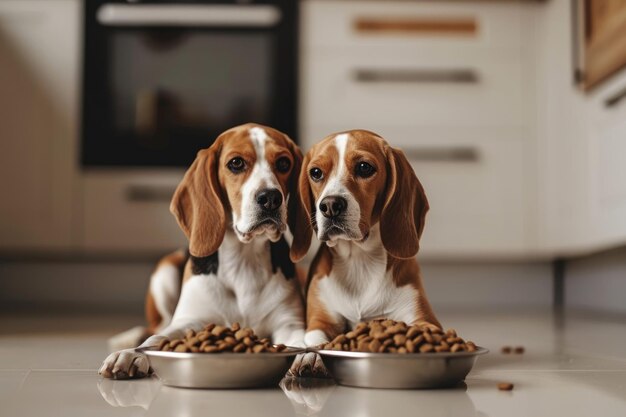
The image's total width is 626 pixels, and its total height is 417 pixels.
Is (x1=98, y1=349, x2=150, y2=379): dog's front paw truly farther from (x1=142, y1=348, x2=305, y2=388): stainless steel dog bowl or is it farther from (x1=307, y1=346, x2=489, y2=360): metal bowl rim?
(x1=307, y1=346, x2=489, y2=360): metal bowl rim

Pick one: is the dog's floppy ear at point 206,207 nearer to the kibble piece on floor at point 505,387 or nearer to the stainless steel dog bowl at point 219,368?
the stainless steel dog bowl at point 219,368

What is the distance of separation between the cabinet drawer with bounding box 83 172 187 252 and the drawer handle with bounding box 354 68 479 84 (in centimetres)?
91

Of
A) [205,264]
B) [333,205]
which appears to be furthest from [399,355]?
[205,264]

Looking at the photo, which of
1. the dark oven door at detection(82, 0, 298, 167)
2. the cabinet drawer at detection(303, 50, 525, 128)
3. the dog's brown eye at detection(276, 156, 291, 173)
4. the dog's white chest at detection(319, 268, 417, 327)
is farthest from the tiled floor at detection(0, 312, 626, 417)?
the cabinet drawer at detection(303, 50, 525, 128)

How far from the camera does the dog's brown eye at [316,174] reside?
1389 millimetres

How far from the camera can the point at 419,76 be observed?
3334 millimetres

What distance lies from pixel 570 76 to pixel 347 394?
2.29 m

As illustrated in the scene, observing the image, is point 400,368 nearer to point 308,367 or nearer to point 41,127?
point 308,367

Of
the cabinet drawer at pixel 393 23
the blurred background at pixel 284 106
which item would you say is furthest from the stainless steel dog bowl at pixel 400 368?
the cabinet drawer at pixel 393 23

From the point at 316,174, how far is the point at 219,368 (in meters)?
0.40

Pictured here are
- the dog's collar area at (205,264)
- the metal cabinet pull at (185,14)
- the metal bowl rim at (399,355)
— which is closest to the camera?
the metal bowl rim at (399,355)

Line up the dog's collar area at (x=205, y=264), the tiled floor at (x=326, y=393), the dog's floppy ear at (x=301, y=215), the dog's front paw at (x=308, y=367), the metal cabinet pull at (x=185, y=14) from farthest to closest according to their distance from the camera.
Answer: the metal cabinet pull at (x=185, y=14), the dog's collar area at (x=205, y=264), the dog's floppy ear at (x=301, y=215), the dog's front paw at (x=308, y=367), the tiled floor at (x=326, y=393)

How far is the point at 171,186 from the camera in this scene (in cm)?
327

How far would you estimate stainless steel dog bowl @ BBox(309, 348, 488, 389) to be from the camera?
3.87 feet
